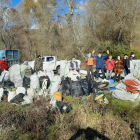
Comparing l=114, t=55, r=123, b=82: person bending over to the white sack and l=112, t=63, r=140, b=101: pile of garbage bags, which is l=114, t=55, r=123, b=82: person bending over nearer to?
l=112, t=63, r=140, b=101: pile of garbage bags

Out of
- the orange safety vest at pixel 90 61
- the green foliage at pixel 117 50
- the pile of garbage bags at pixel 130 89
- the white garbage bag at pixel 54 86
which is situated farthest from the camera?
the green foliage at pixel 117 50

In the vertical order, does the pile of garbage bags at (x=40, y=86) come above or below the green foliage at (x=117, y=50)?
below

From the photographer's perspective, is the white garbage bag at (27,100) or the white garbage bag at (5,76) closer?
the white garbage bag at (27,100)

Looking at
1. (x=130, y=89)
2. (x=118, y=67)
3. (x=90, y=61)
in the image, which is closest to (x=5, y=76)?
(x=90, y=61)

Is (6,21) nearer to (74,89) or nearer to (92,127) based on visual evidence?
(74,89)

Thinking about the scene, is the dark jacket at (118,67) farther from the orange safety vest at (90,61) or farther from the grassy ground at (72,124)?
the grassy ground at (72,124)

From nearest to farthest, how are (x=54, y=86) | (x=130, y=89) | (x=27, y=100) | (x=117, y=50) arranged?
(x=130, y=89) < (x=27, y=100) < (x=54, y=86) < (x=117, y=50)

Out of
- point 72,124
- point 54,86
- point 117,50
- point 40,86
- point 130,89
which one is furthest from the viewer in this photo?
point 117,50

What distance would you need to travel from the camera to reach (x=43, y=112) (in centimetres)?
369

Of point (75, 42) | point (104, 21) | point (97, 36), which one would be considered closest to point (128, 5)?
point (104, 21)

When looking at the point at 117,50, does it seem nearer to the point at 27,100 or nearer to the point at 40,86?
the point at 40,86

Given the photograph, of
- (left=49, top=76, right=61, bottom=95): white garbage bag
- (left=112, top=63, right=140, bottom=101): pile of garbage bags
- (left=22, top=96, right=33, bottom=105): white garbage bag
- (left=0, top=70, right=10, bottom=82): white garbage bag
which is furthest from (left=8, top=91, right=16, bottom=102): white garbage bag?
(left=112, top=63, right=140, bottom=101): pile of garbage bags

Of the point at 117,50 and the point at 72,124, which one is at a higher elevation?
the point at 117,50

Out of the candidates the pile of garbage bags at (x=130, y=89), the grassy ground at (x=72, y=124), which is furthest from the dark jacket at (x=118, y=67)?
the grassy ground at (x=72, y=124)
